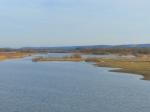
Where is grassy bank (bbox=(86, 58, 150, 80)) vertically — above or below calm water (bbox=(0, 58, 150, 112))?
above

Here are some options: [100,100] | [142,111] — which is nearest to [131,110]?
[142,111]

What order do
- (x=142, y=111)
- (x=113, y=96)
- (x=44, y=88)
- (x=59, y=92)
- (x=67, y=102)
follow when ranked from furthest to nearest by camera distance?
(x=44, y=88), (x=59, y=92), (x=113, y=96), (x=67, y=102), (x=142, y=111)

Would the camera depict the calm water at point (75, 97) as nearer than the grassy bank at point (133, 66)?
Yes

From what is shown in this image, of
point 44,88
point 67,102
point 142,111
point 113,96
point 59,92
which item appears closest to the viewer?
point 142,111

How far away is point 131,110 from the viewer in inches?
869

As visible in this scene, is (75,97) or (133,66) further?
(133,66)

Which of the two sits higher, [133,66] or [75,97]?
[133,66]

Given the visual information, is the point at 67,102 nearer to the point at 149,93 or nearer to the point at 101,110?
the point at 101,110

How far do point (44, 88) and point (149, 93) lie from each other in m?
8.90

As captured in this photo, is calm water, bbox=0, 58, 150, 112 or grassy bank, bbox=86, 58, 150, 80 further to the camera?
grassy bank, bbox=86, 58, 150, 80

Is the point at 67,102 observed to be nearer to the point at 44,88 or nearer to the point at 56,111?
the point at 56,111

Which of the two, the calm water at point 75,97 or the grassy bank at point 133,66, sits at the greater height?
the grassy bank at point 133,66

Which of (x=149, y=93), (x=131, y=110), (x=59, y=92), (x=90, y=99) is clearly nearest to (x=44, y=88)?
(x=59, y=92)

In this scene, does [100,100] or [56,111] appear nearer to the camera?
[56,111]
